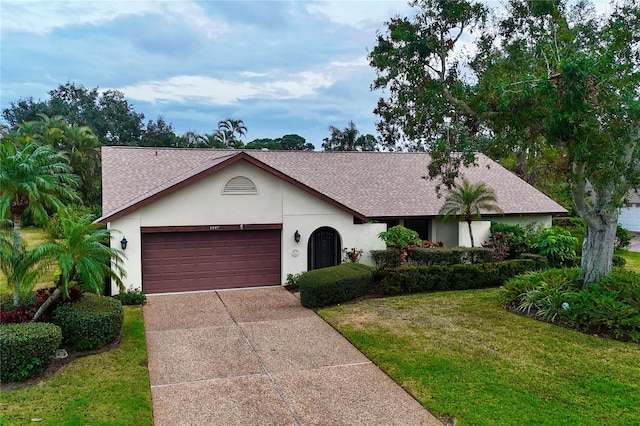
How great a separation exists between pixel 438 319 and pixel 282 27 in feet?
33.3

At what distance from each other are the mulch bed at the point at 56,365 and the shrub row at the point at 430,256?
9.04 m

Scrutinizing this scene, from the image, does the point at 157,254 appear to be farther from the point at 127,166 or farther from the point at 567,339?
the point at 567,339

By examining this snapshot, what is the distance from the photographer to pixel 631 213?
3588cm

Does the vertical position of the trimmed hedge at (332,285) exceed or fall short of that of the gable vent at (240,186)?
it falls short

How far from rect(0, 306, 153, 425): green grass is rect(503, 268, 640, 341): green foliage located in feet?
32.6

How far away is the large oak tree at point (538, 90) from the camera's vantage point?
403 inches

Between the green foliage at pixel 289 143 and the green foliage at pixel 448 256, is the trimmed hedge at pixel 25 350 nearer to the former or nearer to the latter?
the green foliage at pixel 448 256

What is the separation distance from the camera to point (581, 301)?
11.9 m

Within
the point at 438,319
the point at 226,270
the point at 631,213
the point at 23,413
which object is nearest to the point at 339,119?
the point at 631,213

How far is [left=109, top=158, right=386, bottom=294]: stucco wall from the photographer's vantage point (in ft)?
47.5

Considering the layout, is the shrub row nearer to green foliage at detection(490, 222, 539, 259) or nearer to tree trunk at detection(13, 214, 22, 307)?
green foliage at detection(490, 222, 539, 259)

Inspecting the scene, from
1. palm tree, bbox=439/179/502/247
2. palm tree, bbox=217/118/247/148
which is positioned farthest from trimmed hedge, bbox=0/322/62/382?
palm tree, bbox=217/118/247/148

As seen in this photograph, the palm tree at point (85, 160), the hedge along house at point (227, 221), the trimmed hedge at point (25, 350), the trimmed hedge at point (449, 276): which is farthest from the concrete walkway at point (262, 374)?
the palm tree at point (85, 160)

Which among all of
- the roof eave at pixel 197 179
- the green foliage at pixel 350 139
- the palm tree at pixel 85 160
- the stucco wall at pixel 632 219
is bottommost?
the stucco wall at pixel 632 219
